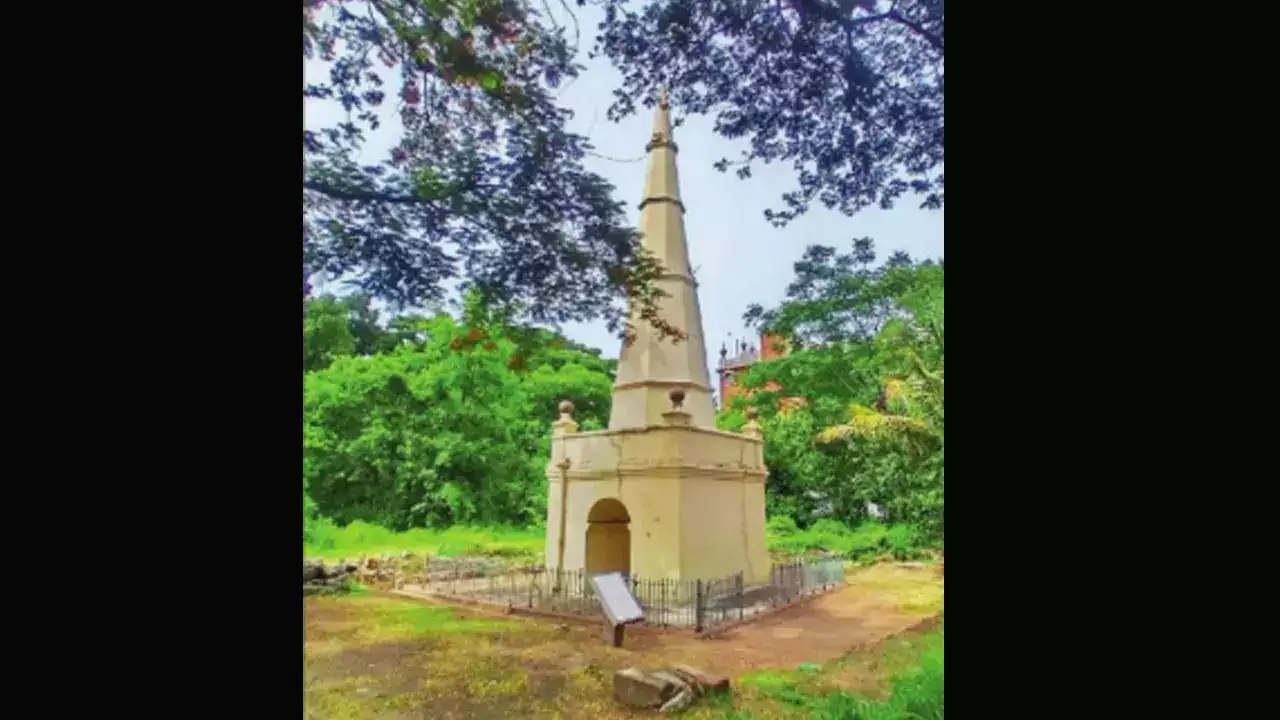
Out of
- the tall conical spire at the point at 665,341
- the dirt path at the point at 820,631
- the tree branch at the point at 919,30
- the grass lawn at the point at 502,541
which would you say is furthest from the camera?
A: the tall conical spire at the point at 665,341

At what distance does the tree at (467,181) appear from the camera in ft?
8.33

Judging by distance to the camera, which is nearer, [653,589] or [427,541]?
[653,589]

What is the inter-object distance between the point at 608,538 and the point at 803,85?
2.20 m

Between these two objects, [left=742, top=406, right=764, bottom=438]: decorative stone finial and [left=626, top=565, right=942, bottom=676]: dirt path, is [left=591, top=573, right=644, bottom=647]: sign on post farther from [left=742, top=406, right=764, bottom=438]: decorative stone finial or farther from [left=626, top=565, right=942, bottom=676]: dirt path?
[left=742, top=406, right=764, bottom=438]: decorative stone finial

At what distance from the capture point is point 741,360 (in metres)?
3.08

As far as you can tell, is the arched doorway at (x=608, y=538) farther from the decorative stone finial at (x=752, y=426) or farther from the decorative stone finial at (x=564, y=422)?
the decorative stone finial at (x=752, y=426)

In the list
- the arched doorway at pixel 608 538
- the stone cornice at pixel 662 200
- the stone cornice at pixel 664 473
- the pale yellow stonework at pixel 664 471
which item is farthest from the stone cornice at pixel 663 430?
the stone cornice at pixel 662 200

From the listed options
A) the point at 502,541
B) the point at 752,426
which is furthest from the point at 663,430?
the point at 502,541

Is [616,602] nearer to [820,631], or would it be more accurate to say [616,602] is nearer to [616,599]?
[616,599]

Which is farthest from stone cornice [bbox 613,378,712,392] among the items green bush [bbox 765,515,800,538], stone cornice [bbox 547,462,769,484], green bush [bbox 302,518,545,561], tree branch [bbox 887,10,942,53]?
tree branch [bbox 887,10,942,53]

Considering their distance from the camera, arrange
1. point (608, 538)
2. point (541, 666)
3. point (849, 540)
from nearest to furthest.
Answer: point (541, 666) → point (849, 540) → point (608, 538)

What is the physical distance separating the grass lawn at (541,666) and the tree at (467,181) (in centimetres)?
133
